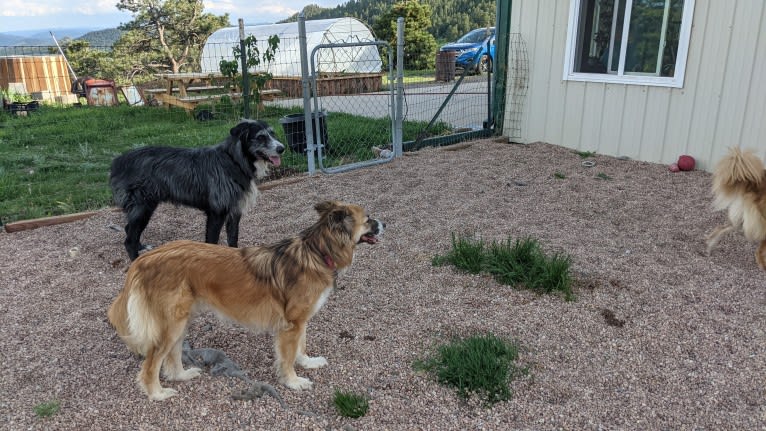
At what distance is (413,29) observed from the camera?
1115 inches

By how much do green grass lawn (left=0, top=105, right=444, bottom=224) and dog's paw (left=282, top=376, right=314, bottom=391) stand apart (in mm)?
4305

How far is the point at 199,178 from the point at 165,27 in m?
26.0

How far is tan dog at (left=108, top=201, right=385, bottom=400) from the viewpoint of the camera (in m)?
2.55

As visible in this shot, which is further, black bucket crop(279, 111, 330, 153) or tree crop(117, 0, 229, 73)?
tree crop(117, 0, 229, 73)

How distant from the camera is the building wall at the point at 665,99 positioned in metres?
Answer: 6.57

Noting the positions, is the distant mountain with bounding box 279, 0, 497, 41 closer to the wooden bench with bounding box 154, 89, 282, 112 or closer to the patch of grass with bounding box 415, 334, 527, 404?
the wooden bench with bounding box 154, 89, 282, 112

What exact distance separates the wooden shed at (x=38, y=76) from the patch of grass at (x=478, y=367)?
58.6 feet

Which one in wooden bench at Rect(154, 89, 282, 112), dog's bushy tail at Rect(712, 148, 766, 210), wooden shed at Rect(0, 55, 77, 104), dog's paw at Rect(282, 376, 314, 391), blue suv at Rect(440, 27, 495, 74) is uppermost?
blue suv at Rect(440, 27, 495, 74)

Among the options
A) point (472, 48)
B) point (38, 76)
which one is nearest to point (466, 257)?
point (38, 76)

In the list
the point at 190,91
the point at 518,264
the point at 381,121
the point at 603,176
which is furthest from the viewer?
the point at 190,91

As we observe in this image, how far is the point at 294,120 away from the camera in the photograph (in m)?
7.75

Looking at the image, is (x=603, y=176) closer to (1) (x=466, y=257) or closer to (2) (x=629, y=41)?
(2) (x=629, y=41)

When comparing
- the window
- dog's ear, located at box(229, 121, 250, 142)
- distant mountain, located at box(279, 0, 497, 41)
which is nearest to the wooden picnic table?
dog's ear, located at box(229, 121, 250, 142)

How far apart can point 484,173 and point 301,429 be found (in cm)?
516
